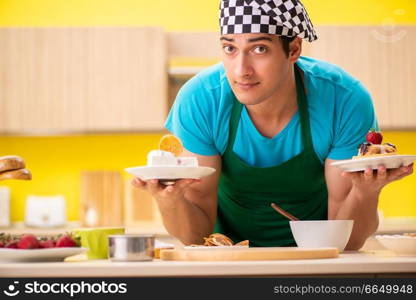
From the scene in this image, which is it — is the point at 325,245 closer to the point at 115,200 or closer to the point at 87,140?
the point at 115,200

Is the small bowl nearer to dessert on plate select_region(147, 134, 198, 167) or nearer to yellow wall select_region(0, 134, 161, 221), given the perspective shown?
dessert on plate select_region(147, 134, 198, 167)

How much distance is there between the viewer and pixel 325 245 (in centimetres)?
176

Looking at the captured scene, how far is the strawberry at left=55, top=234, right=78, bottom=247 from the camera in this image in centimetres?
156

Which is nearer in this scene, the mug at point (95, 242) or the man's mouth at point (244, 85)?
the mug at point (95, 242)

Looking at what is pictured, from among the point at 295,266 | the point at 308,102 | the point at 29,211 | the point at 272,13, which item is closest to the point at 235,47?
the point at 272,13

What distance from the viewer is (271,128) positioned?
236 cm

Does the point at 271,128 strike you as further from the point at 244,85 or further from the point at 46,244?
the point at 46,244

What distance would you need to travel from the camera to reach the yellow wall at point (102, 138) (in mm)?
5070

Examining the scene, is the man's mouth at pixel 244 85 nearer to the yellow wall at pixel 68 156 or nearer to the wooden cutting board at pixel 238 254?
the wooden cutting board at pixel 238 254

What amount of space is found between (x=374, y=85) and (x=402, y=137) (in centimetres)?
60

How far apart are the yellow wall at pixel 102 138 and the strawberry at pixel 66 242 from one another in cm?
346

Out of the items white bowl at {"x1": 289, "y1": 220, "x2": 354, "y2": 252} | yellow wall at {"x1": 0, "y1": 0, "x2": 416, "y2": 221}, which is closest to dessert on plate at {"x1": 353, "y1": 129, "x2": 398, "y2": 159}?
white bowl at {"x1": 289, "y1": 220, "x2": 354, "y2": 252}

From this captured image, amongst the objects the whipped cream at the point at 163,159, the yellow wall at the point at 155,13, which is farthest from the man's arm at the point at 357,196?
the yellow wall at the point at 155,13

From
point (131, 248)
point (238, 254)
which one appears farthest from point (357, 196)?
point (131, 248)
